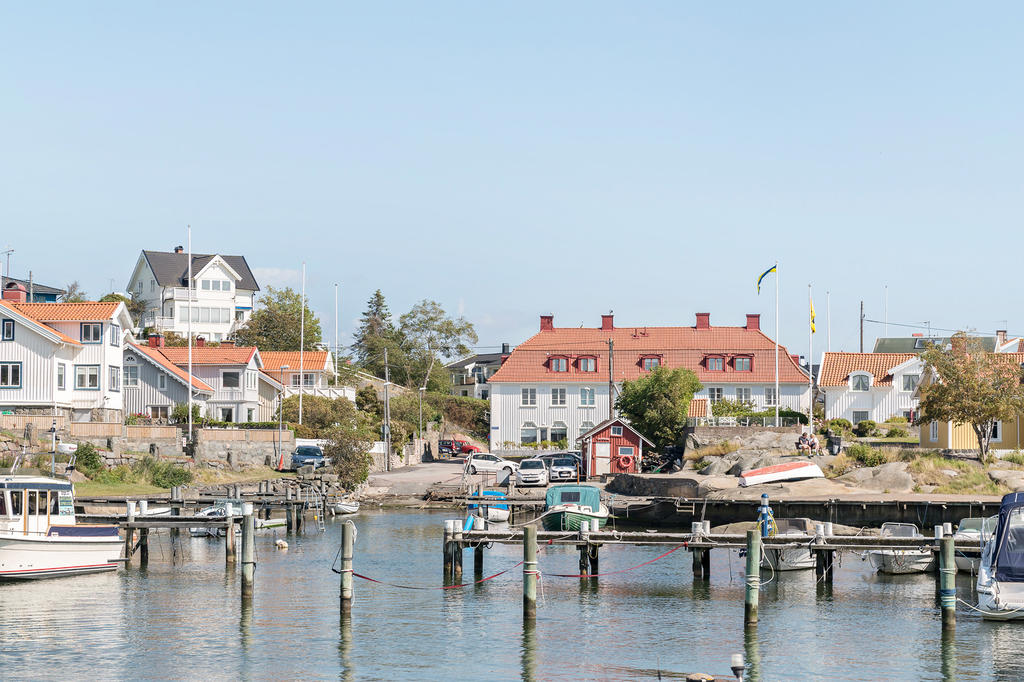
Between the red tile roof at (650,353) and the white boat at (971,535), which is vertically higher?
the red tile roof at (650,353)

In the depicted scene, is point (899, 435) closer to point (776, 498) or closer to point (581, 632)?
point (776, 498)

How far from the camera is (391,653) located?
29.5 metres

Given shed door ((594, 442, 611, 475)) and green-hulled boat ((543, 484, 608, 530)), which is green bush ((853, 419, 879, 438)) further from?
green-hulled boat ((543, 484, 608, 530))

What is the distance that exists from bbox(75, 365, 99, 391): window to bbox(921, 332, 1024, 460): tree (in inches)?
1930

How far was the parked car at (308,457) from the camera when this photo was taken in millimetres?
76312

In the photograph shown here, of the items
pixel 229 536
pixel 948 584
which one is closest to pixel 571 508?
pixel 229 536

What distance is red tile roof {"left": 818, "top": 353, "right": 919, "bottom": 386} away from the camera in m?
95.3

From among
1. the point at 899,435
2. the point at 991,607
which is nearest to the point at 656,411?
the point at 899,435

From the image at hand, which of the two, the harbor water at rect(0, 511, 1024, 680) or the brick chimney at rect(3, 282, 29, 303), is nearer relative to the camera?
the harbor water at rect(0, 511, 1024, 680)

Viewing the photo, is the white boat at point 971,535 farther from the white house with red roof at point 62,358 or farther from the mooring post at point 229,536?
the white house with red roof at point 62,358

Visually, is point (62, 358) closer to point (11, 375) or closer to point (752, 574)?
point (11, 375)

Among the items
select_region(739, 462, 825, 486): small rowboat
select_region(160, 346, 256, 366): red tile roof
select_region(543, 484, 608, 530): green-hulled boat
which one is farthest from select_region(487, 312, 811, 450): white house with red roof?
select_region(543, 484, 608, 530): green-hulled boat

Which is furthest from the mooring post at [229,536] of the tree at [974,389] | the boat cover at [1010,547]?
the tree at [974,389]

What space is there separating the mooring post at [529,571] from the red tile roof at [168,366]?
56930 millimetres
